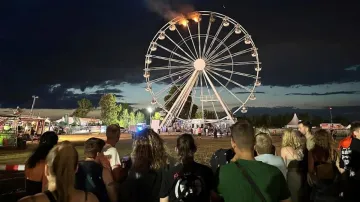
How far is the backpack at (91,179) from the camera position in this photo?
12.9ft

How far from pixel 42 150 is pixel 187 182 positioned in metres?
2.43

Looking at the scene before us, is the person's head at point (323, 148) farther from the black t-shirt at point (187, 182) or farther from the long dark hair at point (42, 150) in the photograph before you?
the long dark hair at point (42, 150)

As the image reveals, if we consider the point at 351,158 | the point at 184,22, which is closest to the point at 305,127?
the point at 351,158

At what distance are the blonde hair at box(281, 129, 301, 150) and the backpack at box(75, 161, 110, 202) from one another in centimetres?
343

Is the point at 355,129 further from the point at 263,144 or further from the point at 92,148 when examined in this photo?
the point at 92,148

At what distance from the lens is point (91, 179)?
3979 mm

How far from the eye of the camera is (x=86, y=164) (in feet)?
13.3

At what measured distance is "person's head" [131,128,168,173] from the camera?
13.8 feet

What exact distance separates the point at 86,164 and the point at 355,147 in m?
4.72

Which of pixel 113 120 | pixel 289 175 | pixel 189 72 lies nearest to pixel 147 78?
pixel 189 72

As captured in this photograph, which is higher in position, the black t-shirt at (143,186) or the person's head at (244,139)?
the person's head at (244,139)

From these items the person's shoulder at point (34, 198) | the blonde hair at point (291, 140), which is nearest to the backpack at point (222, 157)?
the blonde hair at point (291, 140)

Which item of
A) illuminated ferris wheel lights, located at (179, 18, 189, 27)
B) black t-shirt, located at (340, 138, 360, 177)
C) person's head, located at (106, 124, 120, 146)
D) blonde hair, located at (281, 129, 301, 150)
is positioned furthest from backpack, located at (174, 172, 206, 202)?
illuminated ferris wheel lights, located at (179, 18, 189, 27)

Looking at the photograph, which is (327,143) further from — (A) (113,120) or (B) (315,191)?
(A) (113,120)
